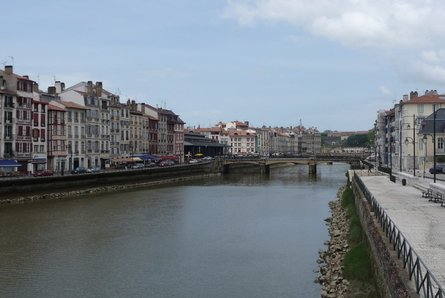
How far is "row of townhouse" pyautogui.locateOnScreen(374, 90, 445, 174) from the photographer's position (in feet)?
234

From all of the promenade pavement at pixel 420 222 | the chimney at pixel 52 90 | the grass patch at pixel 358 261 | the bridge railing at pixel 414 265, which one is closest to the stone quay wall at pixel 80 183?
the chimney at pixel 52 90

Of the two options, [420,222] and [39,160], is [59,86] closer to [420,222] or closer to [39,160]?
[39,160]

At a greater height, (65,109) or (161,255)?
(65,109)

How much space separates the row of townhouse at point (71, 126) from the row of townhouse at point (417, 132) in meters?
42.3

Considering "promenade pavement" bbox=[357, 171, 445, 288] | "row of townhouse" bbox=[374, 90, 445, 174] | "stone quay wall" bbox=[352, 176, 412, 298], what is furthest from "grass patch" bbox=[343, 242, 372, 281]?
"row of townhouse" bbox=[374, 90, 445, 174]

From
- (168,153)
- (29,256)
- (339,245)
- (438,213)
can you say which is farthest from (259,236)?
(168,153)

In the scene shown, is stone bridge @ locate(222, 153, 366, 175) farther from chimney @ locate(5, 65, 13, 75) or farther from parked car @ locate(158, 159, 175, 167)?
chimney @ locate(5, 65, 13, 75)

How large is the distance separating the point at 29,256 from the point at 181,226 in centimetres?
1132

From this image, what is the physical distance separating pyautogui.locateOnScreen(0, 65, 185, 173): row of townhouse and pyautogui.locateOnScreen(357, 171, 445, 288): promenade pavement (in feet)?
134

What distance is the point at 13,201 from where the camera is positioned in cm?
4712

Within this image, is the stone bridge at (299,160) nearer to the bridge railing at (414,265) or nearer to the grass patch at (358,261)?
the grass patch at (358,261)

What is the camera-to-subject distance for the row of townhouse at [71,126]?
6175 cm

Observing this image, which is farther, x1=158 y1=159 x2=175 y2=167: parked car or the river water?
x1=158 y1=159 x2=175 y2=167: parked car

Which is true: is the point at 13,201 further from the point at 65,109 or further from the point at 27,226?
the point at 65,109
